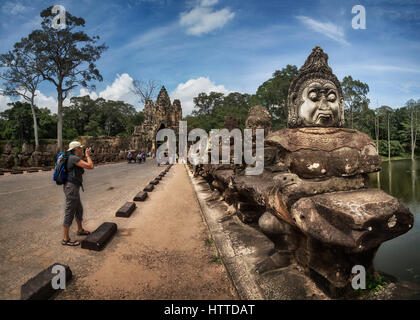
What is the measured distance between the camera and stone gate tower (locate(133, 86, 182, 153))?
3291 cm

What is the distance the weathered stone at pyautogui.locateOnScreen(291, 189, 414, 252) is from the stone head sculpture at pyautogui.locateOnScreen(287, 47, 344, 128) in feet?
2.98

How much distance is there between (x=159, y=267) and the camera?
8.87ft

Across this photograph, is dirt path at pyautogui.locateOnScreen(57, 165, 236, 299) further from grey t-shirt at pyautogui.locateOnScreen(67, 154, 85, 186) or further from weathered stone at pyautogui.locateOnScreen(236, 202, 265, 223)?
grey t-shirt at pyautogui.locateOnScreen(67, 154, 85, 186)

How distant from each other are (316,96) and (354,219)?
4.57 feet

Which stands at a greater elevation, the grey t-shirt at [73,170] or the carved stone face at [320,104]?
the carved stone face at [320,104]

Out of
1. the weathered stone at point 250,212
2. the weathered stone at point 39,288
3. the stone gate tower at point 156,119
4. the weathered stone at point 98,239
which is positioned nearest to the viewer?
the weathered stone at point 39,288

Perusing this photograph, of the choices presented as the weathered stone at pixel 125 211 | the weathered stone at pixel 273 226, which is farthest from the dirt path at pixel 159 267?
the weathered stone at pixel 273 226

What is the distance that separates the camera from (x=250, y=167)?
439 cm

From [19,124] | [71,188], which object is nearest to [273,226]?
[71,188]

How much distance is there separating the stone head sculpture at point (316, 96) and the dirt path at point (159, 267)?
6.44 ft

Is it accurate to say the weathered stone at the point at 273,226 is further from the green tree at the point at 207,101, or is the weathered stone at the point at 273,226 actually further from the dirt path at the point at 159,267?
the green tree at the point at 207,101

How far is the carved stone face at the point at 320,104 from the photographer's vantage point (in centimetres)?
245
